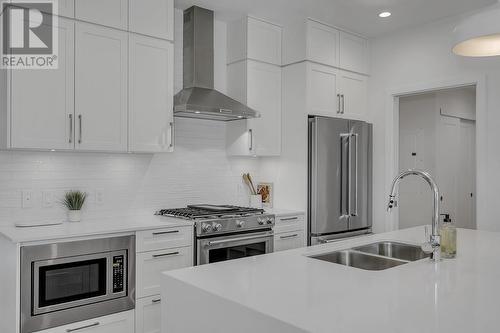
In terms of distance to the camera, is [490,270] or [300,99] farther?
[300,99]

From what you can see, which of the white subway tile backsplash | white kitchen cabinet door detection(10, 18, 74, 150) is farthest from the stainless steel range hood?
white kitchen cabinet door detection(10, 18, 74, 150)

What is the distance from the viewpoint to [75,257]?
2.73 metres

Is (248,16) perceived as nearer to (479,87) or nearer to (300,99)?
(300,99)

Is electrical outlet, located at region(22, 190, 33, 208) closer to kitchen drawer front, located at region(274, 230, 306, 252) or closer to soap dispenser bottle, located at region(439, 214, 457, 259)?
kitchen drawer front, located at region(274, 230, 306, 252)

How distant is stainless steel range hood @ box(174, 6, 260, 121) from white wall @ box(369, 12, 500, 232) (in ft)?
5.29

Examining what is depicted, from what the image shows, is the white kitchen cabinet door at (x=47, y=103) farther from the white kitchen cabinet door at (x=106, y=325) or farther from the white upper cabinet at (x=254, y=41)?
the white upper cabinet at (x=254, y=41)

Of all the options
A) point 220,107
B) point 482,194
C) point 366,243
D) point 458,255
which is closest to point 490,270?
point 458,255

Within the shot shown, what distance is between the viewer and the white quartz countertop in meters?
2.59

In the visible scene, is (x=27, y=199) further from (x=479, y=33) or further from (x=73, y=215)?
(x=479, y=33)

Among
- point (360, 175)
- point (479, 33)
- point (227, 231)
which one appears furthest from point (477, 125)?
point (227, 231)

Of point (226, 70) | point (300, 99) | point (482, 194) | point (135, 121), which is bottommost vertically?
point (482, 194)

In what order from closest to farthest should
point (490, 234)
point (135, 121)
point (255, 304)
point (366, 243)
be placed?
point (255, 304)
point (366, 243)
point (490, 234)
point (135, 121)

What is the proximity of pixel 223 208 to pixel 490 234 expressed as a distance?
7.07 feet

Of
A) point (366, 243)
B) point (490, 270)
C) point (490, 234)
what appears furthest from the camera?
point (490, 234)
